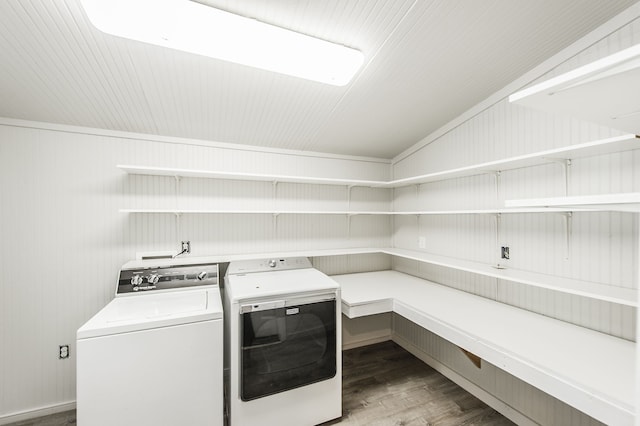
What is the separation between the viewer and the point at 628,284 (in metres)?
1.38

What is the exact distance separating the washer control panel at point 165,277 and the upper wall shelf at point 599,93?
2.15m

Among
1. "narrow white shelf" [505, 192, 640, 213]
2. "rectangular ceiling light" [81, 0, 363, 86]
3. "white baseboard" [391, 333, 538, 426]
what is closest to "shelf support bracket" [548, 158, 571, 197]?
"narrow white shelf" [505, 192, 640, 213]

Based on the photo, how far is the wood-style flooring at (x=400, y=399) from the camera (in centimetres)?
187

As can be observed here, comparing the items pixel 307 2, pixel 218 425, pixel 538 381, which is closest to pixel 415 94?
pixel 307 2

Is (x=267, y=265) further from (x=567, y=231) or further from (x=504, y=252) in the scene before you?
(x=567, y=231)

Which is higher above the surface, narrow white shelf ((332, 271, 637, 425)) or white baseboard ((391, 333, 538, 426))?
narrow white shelf ((332, 271, 637, 425))

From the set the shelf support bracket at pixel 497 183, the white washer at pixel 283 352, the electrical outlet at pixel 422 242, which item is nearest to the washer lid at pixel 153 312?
the white washer at pixel 283 352

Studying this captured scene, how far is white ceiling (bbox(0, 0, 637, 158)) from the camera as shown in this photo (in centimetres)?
127

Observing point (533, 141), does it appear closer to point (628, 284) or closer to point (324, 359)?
point (628, 284)

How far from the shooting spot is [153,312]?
1592 millimetres

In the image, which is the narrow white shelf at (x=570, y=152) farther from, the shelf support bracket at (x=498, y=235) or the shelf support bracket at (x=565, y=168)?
the shelf support bracket at (x=498, y=235)

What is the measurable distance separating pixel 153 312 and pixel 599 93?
2.19 metres

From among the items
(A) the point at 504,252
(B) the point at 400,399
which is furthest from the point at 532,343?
(B) the point at 400,399

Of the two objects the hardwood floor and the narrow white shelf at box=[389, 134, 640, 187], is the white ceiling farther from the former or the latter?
the hardwood floor
